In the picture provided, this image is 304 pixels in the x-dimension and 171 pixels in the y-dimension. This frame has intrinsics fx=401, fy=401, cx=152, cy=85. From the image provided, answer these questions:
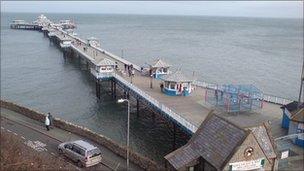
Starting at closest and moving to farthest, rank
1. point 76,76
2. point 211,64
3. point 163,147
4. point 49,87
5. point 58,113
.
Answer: point 163,147, point 58,113, point 49,87, point 76,76, point 211,64

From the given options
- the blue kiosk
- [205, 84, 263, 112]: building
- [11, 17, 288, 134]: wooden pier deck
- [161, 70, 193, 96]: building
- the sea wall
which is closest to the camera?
the sea wall

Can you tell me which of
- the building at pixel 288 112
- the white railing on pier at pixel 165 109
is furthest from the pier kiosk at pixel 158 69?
the building at pixel 288 112

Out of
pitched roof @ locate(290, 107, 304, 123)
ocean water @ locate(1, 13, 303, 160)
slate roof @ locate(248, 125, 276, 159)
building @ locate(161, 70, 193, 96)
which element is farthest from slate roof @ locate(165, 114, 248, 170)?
building @ locate(161, 70, 193, 96)

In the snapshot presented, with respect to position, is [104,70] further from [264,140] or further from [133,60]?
[133,60]

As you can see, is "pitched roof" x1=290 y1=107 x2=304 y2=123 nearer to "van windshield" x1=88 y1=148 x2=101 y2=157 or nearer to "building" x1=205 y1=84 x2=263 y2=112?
Answer: "building" x1=205 y1=84 x2=263 y2=112

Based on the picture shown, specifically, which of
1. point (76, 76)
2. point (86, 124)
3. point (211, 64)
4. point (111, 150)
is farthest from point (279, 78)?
point (111, 150)

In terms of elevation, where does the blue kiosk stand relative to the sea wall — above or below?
above

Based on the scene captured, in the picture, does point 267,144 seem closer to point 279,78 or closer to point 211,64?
point 279,78

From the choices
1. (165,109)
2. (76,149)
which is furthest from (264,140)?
(165,109)
